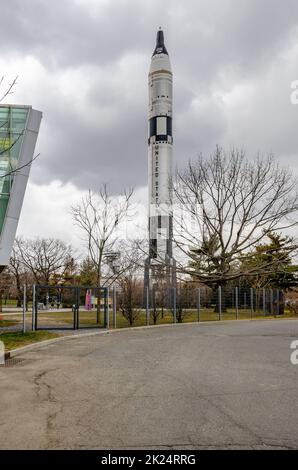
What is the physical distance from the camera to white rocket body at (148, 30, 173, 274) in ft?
174

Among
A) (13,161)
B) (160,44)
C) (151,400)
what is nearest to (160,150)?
(160,44)

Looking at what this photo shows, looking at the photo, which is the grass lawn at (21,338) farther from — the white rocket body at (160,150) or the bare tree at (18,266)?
the bare tree at (18,266)

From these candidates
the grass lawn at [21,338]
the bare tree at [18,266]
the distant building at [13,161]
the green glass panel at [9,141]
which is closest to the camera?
the grass lawn at [21,338]

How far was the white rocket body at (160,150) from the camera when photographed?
174 ft

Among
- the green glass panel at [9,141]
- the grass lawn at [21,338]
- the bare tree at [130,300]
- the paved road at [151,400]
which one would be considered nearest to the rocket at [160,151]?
the bare tree at [130,300]

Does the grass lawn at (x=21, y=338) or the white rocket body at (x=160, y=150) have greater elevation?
the white rocket body at (x=160, y=150)

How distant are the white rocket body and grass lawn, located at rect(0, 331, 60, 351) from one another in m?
34.7

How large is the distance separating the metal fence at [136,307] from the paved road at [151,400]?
341 inches

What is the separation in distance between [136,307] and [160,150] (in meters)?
32.9

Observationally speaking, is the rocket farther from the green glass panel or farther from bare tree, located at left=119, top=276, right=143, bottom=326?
the green glass panel

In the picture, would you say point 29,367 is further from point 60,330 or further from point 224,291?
point 224,291

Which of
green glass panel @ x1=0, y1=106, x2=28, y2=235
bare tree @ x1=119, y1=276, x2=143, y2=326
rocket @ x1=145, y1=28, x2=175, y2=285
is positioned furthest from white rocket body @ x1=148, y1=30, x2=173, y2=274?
green glass panel @ x1=0, y1=106, x2=28, y2=235

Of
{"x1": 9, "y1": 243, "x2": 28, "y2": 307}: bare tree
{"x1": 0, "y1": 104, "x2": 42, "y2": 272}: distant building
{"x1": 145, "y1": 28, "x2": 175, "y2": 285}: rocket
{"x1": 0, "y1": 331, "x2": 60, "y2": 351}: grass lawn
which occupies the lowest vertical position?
{"x1": 0, "y1": 331, "x2": 60, "y2": 351}: grass lawn
